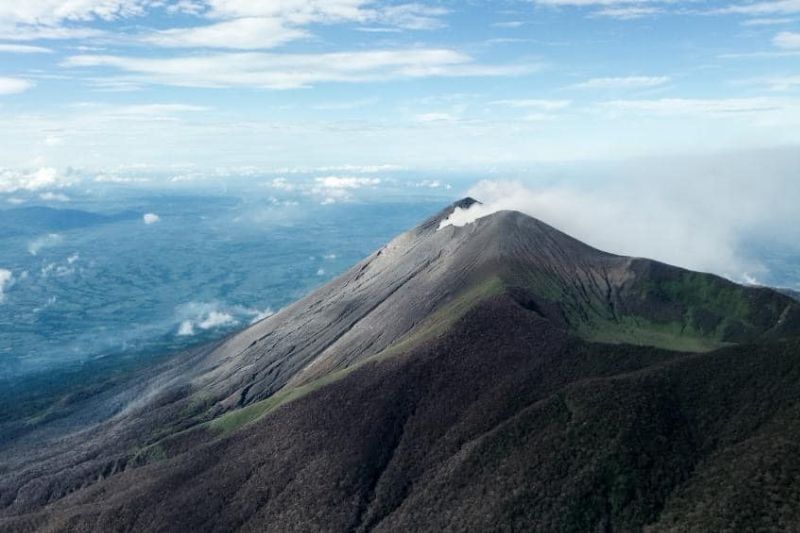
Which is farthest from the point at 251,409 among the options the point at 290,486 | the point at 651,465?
the point at 651,465

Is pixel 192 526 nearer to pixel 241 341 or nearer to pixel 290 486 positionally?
pixel 290 486

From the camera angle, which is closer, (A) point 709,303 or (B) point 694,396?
(B) point 694,396

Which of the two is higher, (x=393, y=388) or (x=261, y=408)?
(x=393, y=388)

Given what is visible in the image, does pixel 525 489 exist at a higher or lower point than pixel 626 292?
lower

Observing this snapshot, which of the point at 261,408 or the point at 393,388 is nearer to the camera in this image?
the point at 393,388

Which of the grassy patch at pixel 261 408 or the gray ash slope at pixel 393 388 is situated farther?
the grassy patch at pixel 261 408

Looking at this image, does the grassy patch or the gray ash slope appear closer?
the gray ash slope

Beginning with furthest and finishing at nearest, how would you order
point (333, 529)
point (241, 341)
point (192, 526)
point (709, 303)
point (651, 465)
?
point (241, 341) → point (709, 303) → point (192, 526) → point (333, 529) → point (651, 465)

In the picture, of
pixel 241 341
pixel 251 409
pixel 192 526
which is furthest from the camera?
pixel 241 341
